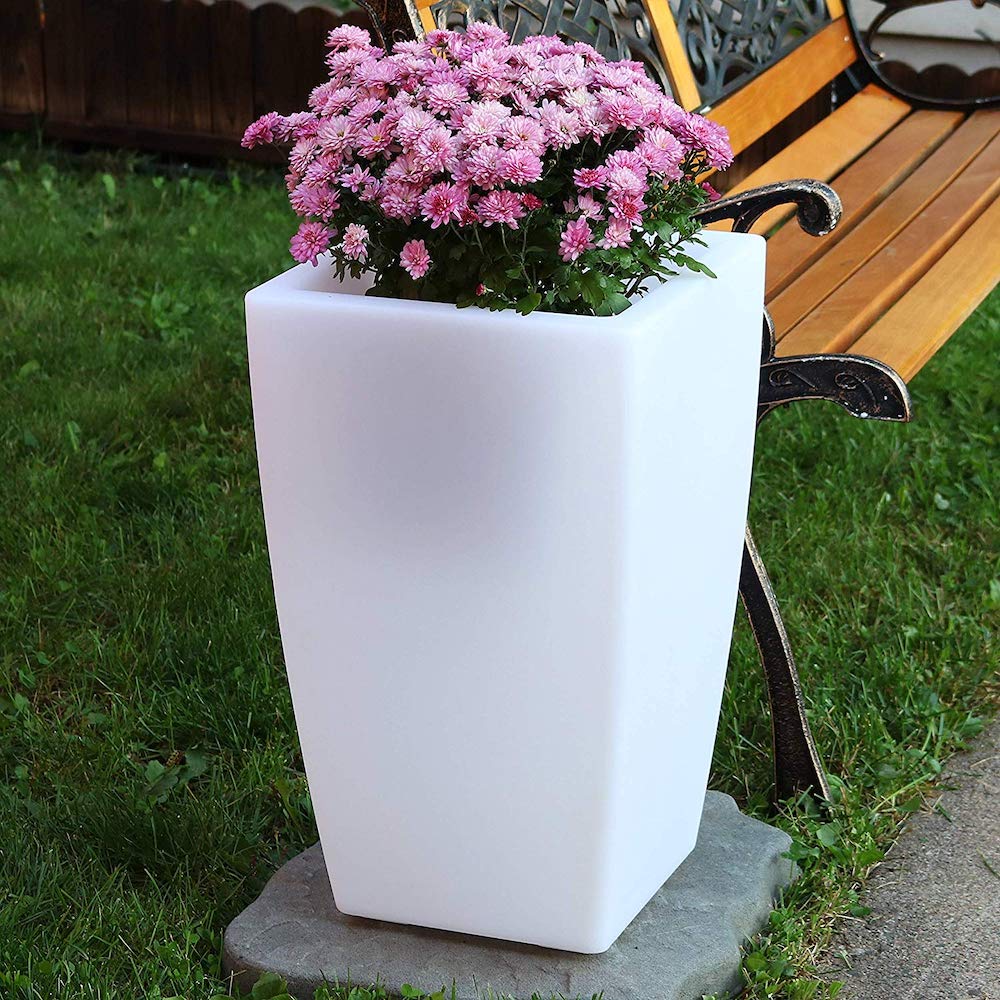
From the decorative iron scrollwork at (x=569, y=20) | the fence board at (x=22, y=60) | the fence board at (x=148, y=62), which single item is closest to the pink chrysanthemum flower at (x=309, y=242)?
the decorative iron scrollwork at (x=569, y=20)

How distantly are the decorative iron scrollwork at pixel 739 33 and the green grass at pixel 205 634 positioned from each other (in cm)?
80

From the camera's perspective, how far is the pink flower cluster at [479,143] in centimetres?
142

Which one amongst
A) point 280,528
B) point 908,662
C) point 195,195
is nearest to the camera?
point 280,528

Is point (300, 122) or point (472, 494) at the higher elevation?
point (300, 122)

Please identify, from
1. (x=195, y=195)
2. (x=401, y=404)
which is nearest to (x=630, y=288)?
(x=401, y=404)

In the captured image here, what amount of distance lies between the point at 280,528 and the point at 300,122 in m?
0.43

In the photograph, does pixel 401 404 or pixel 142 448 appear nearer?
pixel 401 404

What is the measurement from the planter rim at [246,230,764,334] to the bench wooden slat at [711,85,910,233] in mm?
1029

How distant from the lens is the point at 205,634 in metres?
2.48

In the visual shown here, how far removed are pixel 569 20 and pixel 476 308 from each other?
3.86 ft

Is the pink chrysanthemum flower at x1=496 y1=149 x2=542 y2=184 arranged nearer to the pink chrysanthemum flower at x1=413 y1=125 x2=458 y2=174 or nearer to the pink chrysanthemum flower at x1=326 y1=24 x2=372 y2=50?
the pink chrysanthemum flower at x1=413 y1=125 x2=458 y2=174

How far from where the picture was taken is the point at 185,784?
213cm

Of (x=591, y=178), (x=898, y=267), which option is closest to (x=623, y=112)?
(x=591, y=178)

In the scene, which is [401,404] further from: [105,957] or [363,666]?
[105,957]
